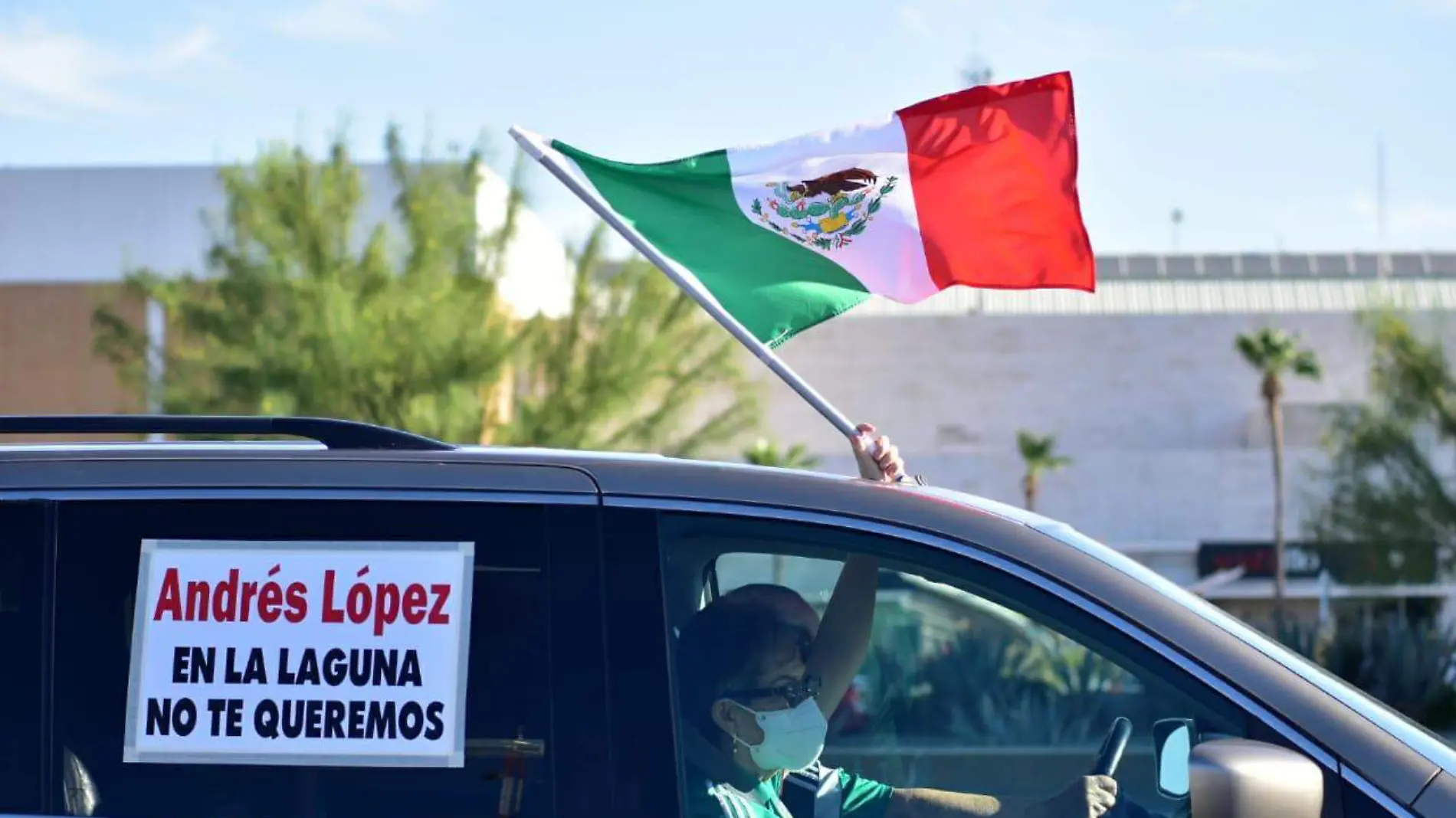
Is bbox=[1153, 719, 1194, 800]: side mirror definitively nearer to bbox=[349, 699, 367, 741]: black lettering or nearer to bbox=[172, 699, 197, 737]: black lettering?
bbox=[349, 699, 367, 741]: black lettering

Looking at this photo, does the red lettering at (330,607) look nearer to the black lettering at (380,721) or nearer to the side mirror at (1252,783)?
the black lettering at (380,721)

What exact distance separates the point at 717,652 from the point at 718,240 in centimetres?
141

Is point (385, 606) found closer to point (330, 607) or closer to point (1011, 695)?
point (330, 607)

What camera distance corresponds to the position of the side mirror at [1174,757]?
2754mm

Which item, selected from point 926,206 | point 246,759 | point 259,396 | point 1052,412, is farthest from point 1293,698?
point 1052,412

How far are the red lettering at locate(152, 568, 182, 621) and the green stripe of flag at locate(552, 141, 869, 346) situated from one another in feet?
5.12

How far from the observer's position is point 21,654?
269 centimetres

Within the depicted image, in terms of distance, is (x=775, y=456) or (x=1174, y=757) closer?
(x=1174, y=757)

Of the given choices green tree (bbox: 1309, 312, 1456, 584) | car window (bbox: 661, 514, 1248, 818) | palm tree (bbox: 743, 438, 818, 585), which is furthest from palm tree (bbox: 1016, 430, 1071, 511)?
car window (bbox: 661, 514, 1248, 818)

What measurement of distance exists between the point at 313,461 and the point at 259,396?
74.1 feet

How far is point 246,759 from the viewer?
2.64 meters

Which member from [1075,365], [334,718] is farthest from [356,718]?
[1075,365]

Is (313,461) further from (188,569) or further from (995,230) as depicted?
(995,230)

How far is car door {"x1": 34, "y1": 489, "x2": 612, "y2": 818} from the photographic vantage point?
8.62 feet
